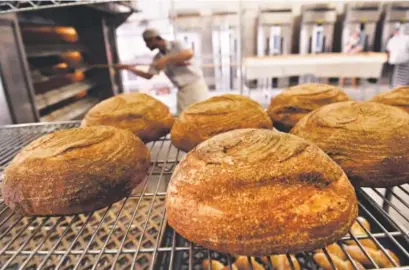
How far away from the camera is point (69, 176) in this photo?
3.25 feet

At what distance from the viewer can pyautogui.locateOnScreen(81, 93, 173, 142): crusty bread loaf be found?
1.54 metres

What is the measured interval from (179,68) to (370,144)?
2571mm

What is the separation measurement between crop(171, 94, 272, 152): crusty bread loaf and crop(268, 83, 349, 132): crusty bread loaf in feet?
0.61

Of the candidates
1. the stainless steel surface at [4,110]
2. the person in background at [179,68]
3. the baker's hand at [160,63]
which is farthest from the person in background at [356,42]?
the stainless steel surface at [4,110]

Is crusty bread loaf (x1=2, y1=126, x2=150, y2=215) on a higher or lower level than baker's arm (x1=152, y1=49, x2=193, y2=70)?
lower

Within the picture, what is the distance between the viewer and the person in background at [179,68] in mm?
3115

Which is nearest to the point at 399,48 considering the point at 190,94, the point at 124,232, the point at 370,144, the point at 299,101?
the point at 190,94

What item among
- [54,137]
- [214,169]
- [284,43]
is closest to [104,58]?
[54,137]

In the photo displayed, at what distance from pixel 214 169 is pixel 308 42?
19.3 feet

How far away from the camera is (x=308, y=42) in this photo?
19.4 ft

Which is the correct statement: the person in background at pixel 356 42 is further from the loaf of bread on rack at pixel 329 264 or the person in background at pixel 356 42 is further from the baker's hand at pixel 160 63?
the loaf of bread on rack at pixel 329 264

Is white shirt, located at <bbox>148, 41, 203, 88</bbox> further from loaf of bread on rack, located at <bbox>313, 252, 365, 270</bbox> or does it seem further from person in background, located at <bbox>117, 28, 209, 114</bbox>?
loaf of bread on rack, located at <bbox>313, 252, 365, 270</bbox>

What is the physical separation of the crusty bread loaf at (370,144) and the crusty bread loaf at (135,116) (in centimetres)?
86

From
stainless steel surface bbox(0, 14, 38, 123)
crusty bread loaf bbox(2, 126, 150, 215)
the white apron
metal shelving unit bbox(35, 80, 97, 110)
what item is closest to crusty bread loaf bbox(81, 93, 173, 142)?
crusty bread loaf bbox(2, 126, 150, 215)
